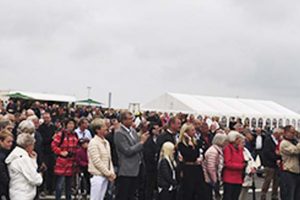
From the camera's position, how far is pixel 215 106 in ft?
101

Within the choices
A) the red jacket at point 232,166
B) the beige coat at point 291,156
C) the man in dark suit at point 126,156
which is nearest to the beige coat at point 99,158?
the man in dark suit at point 126,156

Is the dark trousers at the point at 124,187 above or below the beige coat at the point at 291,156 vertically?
below

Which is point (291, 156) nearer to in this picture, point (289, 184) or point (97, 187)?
point (289, 184)

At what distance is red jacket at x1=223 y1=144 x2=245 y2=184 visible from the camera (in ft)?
33.6

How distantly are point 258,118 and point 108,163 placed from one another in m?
22.4

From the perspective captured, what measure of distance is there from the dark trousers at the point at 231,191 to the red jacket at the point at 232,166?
0.30 ft

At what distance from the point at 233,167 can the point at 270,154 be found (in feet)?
9.10

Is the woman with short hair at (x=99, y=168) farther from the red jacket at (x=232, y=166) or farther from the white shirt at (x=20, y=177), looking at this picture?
the red jacket at (x=232, y=166)

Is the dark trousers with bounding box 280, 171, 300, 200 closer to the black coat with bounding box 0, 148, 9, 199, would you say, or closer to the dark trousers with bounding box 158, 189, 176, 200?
the dark trousers with bounding box 158, 189, 176, 200

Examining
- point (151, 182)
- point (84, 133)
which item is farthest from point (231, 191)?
point (84, 133)

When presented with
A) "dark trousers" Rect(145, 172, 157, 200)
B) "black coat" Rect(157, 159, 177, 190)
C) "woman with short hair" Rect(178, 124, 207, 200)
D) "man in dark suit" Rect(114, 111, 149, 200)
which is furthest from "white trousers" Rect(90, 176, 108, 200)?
"dark trousers" Rect(145, 172, 157, 200)

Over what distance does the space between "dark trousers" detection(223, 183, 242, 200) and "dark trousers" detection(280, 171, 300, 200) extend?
1239mm

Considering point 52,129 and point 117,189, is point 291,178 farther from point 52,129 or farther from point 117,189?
point 52,129

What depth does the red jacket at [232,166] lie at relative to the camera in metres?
10.2
